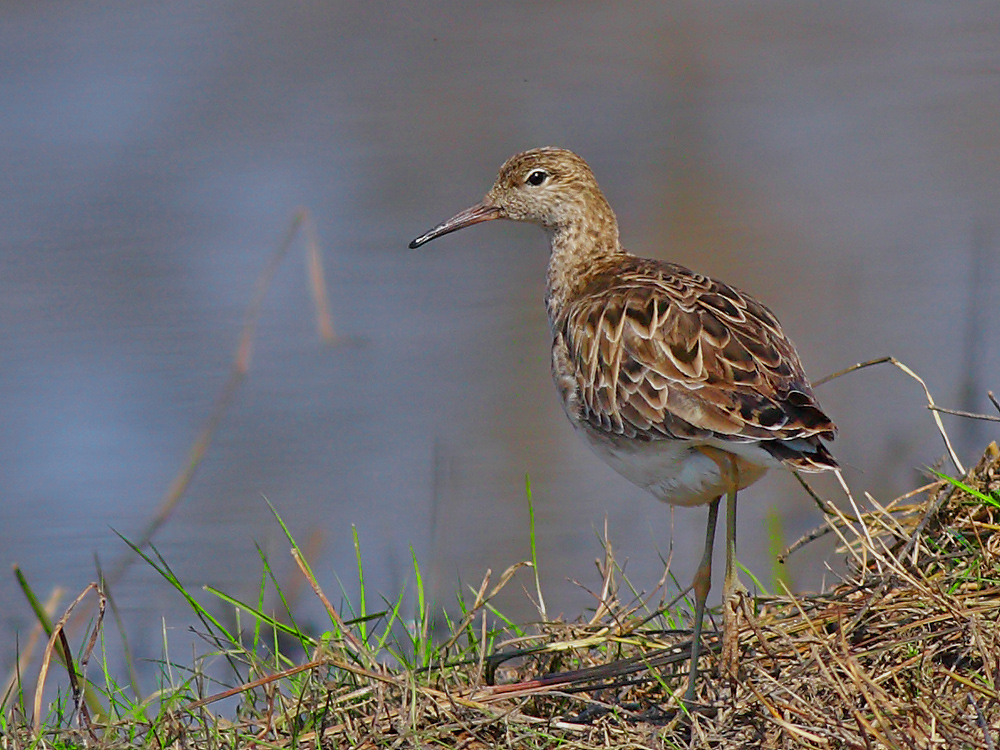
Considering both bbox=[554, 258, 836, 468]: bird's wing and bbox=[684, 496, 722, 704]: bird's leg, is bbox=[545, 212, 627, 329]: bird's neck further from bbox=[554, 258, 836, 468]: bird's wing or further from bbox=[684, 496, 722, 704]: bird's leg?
bbox=[684, 496, 722, 704]: bird's leg

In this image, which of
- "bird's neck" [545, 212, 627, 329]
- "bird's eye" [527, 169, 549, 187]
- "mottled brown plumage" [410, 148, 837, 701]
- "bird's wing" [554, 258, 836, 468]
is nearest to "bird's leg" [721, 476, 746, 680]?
"mottled brown plumage" [410, 148, 837, 701]

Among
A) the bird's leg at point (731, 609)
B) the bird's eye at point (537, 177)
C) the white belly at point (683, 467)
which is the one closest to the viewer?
the bird's leg at point (731, 609)

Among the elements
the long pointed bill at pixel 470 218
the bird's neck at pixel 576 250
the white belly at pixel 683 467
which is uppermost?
the long pointed bill at pixel 470 218

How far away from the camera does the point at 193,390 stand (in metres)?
6.58

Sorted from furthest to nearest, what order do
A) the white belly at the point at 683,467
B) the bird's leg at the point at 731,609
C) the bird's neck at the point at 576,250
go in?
the bird's neck at the point at 576,250, the white belly at the point at 683,467, the bird's leg at the point at 731,609

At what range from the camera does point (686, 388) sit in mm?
3549

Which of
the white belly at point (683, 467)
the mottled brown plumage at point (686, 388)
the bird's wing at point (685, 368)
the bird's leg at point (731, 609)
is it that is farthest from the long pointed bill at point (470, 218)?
the bird's leg at point (731, 609)

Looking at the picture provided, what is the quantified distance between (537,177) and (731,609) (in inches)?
75.6

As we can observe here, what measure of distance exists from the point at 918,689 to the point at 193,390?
419cm

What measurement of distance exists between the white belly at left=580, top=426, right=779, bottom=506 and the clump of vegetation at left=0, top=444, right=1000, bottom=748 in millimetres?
296

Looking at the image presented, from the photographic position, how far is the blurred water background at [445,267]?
19.1ft

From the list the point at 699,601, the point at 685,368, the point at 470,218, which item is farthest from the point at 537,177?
the point at 699,601

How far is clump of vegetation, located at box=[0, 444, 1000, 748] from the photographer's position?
309cm

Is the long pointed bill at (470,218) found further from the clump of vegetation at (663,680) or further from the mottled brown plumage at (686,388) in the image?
the clump of vegetation at (663,680)
